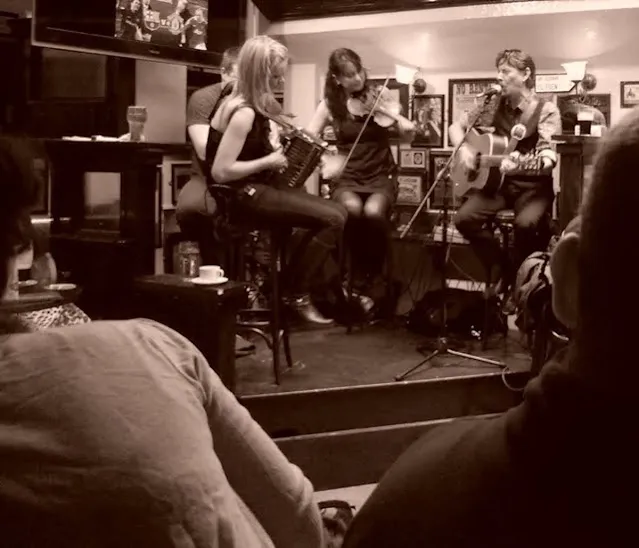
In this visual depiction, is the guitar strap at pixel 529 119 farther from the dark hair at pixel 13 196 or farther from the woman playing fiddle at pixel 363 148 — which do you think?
the dark hair at pixel 13 196

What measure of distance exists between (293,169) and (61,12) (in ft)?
6.66

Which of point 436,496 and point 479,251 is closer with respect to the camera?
point 436,496

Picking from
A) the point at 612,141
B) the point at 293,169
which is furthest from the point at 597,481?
the point at 293,169

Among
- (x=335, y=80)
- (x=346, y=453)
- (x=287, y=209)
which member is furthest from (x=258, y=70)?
(x=346, y=453)

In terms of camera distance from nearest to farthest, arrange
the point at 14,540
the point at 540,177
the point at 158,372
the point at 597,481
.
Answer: the point at 597,481
the point at 14,540
the point at 158,372
the point at 540,177

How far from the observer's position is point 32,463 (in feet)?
3.29

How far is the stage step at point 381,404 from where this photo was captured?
148 inches

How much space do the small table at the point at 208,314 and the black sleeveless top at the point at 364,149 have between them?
73.6 inches

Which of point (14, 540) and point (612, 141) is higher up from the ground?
point (612, 141)

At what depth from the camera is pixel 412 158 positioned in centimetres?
695

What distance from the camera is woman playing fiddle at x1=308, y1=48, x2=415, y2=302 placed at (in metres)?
5.22

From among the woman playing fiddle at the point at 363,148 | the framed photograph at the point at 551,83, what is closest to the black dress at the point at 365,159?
the woman playing fiddle at the point at 363,148

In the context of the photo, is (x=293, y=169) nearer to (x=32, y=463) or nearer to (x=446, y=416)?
(x=446, y=416)

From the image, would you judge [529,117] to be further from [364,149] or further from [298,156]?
[298,156]
